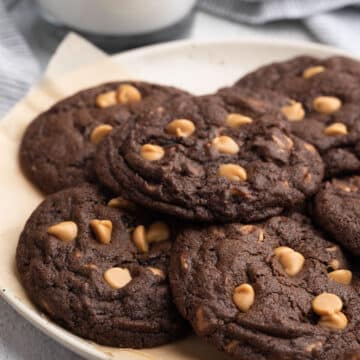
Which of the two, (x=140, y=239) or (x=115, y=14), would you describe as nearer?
(x=140, y=239)

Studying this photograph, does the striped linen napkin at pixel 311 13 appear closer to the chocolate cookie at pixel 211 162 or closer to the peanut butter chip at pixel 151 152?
the chocolate cookie at pixel 211 162

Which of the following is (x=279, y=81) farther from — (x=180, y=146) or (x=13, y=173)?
(x=13, y=173)

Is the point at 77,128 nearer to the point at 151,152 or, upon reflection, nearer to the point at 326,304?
the point at 151,152

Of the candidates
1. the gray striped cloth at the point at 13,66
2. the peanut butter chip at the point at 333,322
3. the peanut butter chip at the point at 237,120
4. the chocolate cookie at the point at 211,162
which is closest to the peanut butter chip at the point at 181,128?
the chocolate cookie at the point at 211,162

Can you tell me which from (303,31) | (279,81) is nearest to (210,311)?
(279,81)

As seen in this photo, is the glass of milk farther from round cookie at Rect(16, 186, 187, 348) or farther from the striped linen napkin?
round cookie at Rect(16, 186, 187, 348)

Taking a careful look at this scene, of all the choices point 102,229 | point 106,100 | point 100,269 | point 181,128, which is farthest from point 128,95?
point 100,269
